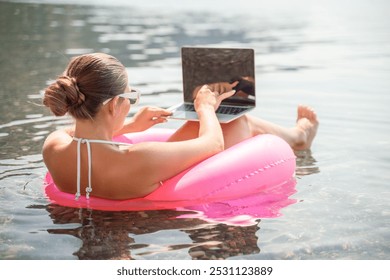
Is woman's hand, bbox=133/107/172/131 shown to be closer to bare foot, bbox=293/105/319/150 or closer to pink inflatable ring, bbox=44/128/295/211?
pink inflatable ring, bbox=44/128/295/211

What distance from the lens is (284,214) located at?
11.8 ft

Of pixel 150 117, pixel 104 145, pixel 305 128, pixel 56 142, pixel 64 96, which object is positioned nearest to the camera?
pixel 64 96

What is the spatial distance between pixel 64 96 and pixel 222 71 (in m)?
1.09

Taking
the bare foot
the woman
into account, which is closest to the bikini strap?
the woman

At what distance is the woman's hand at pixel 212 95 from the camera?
3887 millimetres

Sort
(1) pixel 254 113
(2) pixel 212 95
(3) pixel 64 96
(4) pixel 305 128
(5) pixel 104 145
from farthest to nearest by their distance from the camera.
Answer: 1. (1) pixel 254 113
2. (4) pixel 305 128
3. (2) pixel 212 95
4. (5) pixel 104 145
5. (3) pixel 64 96

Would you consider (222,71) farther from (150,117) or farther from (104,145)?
(104,145)

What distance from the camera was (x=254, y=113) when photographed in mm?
6082

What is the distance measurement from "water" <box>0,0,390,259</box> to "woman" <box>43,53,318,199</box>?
183mm

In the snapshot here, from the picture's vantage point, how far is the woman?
3303 mm

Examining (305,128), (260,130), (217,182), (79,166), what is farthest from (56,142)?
(305,128)

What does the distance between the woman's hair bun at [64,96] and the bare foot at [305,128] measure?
1.90m
